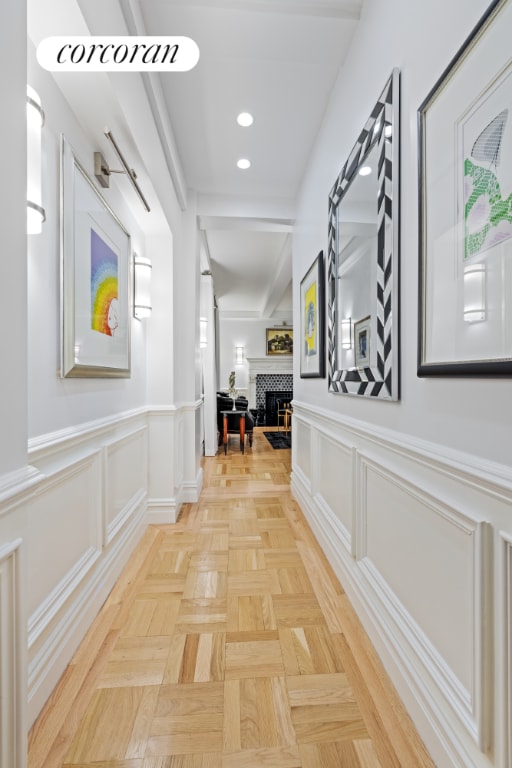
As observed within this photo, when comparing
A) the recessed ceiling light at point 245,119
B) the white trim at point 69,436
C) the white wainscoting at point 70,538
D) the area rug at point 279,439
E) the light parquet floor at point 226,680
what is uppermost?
the recessed ceiling light at point 245,119

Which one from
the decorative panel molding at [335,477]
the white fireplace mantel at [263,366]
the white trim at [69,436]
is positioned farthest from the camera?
the white fireplace mantel at [263,366]

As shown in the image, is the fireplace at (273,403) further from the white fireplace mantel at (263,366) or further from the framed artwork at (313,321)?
the framed artwork at (313,321)

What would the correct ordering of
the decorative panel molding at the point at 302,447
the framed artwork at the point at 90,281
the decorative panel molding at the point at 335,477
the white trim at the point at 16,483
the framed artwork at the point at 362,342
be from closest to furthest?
the white trim at the point at 16,483
the framed artwork at the point at 90,281
the framed artwork at the point at 362,342
the decorative panel molding at the point at 335,477
the decorative panel molding at the point at 302,447

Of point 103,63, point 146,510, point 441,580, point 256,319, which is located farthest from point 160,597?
point 256,319

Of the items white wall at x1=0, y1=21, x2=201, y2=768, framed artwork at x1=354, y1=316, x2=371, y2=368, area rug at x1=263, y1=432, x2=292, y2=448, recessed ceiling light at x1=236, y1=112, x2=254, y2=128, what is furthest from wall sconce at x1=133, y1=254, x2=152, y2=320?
area rug at x1=263, y1=432, x2=292, y2=448

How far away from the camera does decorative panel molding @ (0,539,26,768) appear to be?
724mm

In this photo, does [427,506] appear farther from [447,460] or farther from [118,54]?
[118,54]

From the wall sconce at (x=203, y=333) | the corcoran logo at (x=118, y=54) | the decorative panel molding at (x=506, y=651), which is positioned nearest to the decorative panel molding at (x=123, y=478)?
the corcoran logo at (x=118, y=54)

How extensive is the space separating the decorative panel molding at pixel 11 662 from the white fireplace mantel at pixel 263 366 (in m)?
8.20

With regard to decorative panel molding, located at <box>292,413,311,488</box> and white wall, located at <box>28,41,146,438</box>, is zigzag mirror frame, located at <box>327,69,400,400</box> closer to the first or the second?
decorative panel molding, located at <box>292,413,311,488</box>

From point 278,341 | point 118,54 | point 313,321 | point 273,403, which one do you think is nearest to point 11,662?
point 118,54

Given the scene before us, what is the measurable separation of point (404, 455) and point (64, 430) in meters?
1.24

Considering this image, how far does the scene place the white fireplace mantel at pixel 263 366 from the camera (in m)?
8.96

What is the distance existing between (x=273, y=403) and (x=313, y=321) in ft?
20.0
